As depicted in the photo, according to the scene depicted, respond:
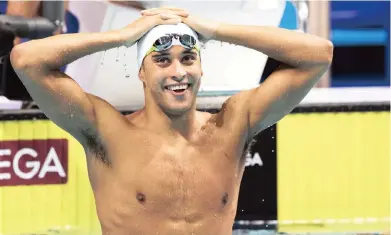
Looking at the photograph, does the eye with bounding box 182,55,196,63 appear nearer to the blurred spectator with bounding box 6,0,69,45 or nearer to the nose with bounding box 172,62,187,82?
the nose with bounding box 172,62,187,82

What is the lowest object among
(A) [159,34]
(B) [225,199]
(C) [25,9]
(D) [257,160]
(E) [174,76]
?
(B) [225,199]

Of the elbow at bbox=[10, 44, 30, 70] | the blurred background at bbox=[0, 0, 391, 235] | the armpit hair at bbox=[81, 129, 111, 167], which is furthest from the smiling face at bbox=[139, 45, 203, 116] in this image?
the blurred background at bbox=[0, 0, 391, 235]

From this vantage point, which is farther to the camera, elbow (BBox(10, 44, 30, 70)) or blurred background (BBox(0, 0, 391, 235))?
blurred background (BBox(0, 0, 391, 235))

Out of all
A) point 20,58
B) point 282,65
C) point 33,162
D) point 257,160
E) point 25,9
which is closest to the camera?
point 20,58

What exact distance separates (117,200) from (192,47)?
1.68ft

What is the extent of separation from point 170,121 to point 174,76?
0.64 feet

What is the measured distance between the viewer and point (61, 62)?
1.77 metres

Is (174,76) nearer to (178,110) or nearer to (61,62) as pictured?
(178,110)

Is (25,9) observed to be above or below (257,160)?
above

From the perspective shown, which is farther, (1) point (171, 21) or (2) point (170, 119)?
(2) point (170, 119)

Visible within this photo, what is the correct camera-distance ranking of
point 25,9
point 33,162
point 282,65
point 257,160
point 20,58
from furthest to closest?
point 25,9 → point 257,160 → point 33,162 → point 282,65 → point 20,58

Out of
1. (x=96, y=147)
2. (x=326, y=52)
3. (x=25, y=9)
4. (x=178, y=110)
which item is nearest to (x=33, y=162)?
(x=25, y=9)

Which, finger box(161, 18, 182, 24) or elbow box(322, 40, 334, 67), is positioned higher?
finger box(161, 18, 182, 24)

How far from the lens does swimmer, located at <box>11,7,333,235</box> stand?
180cm
